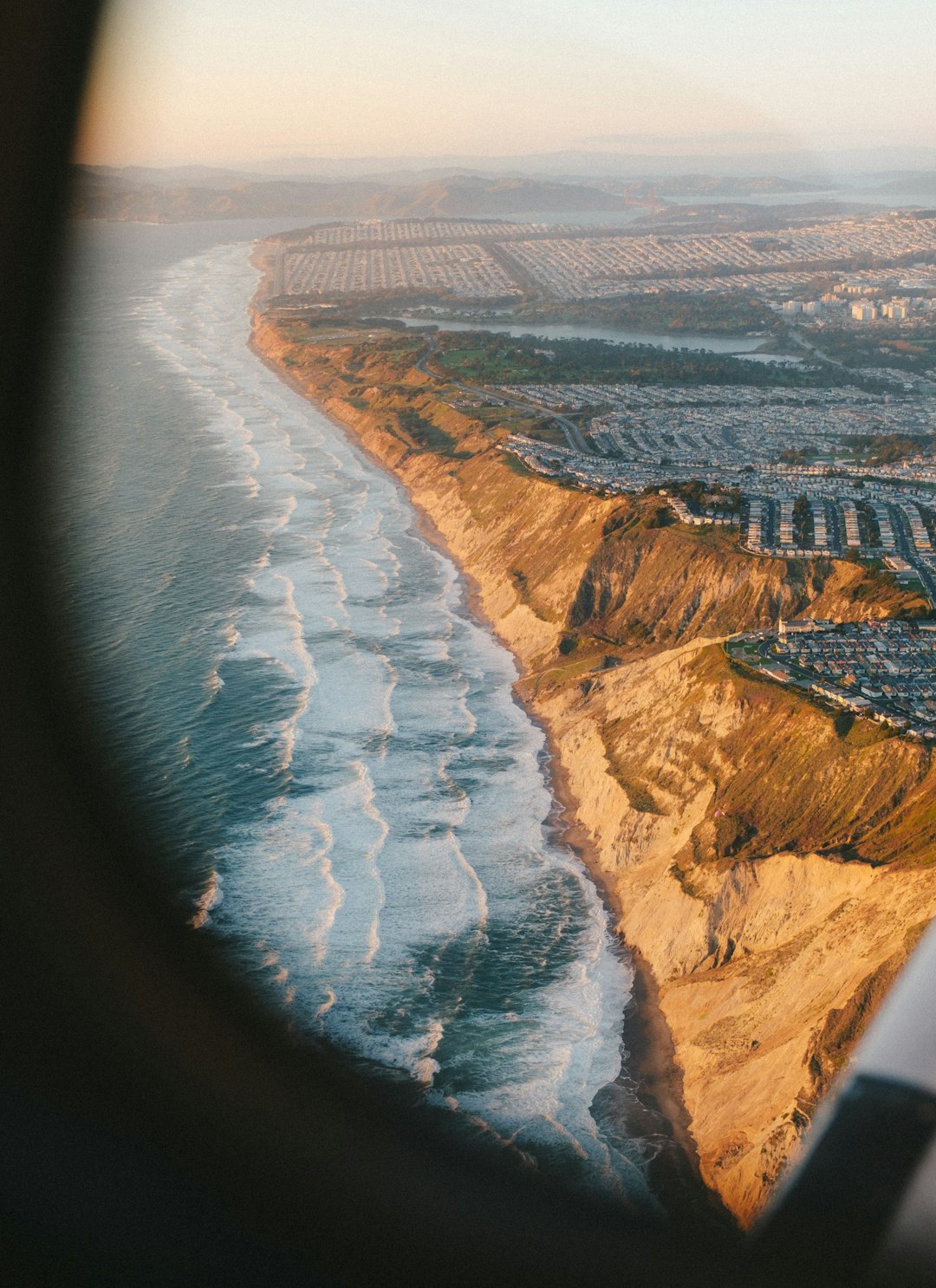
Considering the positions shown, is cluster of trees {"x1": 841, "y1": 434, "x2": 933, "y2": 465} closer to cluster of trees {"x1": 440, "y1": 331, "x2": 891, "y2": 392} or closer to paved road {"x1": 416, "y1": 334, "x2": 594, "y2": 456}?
paved road {"x1": 416, "y1": 334, "x2": 594, "y2": 456}

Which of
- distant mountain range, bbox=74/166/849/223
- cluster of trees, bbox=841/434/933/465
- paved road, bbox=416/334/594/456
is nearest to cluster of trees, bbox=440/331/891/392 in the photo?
paved road, bbox=416/334/594/456

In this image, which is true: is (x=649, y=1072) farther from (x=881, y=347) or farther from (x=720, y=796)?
(x=881, y=347)

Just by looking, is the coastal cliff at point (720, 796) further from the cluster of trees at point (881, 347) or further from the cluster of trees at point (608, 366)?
the cluster of trees at point (881, 347)

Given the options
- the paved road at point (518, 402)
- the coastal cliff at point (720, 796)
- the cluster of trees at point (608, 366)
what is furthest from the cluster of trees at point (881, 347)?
the coastal cliff at point (720, 796)

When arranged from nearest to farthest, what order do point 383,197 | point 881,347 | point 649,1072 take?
point 649,1072
point 881,347
point 383,197

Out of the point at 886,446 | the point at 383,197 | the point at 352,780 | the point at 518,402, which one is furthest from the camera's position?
the point at 383,197

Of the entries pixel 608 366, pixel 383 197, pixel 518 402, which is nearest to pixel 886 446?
pixel 518 402
